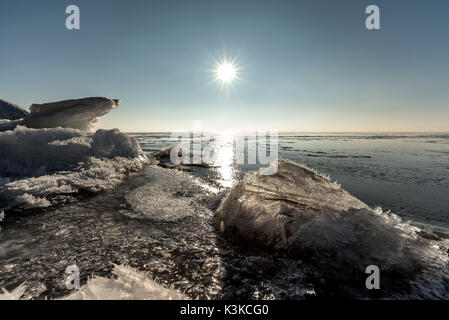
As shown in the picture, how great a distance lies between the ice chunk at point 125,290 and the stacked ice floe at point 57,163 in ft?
11.7

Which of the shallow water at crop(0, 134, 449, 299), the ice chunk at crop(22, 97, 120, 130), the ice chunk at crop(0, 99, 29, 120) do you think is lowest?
the shallow water at crop(0, 134, 449, 299)

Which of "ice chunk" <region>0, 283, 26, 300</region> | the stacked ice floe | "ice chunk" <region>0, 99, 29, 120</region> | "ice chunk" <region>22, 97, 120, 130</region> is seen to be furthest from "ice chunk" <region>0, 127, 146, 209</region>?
"ice chunk" <region>0, 99, 29, 120</region>

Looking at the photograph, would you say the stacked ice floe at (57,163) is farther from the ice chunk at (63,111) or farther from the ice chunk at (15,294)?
the ice chunk at (63,111)

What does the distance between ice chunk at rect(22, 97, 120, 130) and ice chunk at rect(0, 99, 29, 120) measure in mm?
39223

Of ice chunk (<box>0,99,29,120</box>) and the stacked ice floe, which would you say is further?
ice chunk (<box>0,99,29,120</box>)

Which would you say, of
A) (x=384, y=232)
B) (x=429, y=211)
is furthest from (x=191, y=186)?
(x=429, y=211)

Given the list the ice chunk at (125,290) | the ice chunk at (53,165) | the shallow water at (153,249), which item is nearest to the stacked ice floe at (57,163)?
the ice chunk at (53,165)

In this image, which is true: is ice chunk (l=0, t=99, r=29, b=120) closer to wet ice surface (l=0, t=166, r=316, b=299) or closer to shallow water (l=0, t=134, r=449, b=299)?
shallow water (l=0, t=134, r=449, b=299)

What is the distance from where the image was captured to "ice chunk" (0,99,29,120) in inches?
1551

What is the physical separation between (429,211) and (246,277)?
18.8 feet

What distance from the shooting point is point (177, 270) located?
8.14 feet

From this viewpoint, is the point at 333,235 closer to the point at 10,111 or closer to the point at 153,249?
the point at 153,249
